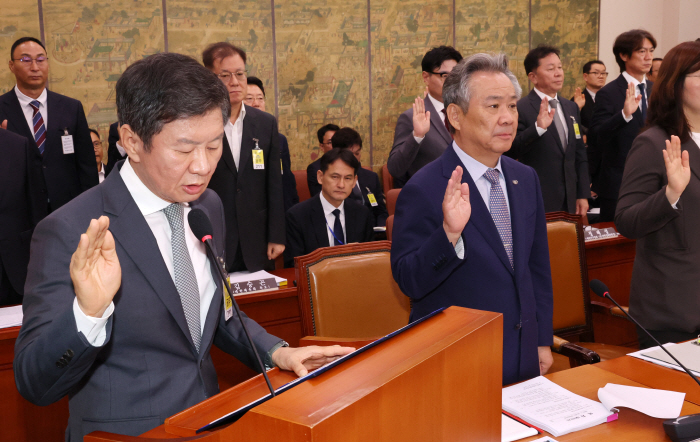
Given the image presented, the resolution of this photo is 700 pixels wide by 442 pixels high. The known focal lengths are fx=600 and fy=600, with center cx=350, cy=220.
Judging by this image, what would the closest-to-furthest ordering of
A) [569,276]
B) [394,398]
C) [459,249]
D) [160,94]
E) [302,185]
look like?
1. [394,398]
2. [160,94]
3. [459,249]
4. [569,276]
5. [302,185]

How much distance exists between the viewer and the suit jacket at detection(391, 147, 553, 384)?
6.14 feet

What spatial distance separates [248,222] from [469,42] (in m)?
5.16

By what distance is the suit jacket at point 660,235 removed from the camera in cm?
216

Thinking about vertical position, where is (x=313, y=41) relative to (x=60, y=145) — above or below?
above

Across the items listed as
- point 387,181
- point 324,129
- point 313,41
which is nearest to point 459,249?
point 324,129

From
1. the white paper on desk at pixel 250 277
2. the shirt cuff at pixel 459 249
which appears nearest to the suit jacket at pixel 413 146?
the white paper on desk at pixel 250 277

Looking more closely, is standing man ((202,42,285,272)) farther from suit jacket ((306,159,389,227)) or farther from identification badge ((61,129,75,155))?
suit jacket ((306,159,389,227))

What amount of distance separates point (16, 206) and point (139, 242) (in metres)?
2.70

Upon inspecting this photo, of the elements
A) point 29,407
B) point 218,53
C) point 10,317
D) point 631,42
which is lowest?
point 29,407

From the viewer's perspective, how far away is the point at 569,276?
2764 mm

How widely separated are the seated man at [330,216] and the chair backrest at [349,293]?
142cm

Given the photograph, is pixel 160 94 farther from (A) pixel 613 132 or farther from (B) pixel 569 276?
(A) pixel 613 132

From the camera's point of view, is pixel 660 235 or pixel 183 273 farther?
pixel 660 235

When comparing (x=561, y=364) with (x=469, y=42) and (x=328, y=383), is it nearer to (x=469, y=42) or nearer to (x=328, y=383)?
(x=328, y=383)
